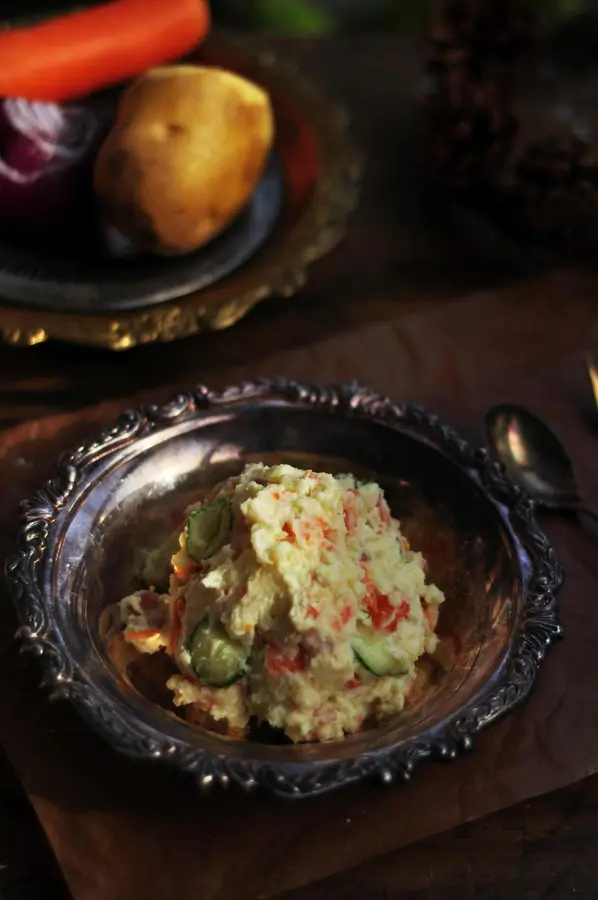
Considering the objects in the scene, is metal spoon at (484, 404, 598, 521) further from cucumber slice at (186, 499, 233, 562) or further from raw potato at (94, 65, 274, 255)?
raw potato at (94, 65, 274, 255)

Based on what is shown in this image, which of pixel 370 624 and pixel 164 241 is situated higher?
pixel 164 241

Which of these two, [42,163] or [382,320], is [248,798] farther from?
[42,163]

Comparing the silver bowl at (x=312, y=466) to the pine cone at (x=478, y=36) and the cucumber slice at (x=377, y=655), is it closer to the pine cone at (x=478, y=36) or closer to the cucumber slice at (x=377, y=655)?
the cucumber slice at (x=377, y=655)

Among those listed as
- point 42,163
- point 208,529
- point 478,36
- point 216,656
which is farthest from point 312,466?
point 478,36

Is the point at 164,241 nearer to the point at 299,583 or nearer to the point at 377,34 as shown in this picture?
the point at 299,583

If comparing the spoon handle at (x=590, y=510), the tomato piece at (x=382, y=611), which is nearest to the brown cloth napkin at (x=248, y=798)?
the spoon handle at (x=590, y=510)

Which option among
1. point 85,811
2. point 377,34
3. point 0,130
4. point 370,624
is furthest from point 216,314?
point 377,34

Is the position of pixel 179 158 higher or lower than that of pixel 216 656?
higher
